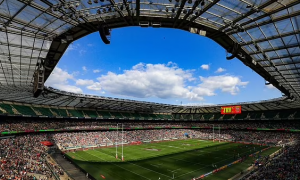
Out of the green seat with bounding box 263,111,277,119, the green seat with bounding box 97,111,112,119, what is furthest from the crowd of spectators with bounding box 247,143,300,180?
the green seat with bounding box 97,111,112,119

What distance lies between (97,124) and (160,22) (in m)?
67.8

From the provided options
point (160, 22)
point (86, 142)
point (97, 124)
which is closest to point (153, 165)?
point (86, 142)

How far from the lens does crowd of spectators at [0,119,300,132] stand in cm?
5641

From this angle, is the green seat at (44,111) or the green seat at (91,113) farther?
the green seat at (91,113)

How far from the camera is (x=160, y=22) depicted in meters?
16.5

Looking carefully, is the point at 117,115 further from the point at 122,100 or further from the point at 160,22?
the point at 160,22

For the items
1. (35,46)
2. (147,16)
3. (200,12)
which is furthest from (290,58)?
(35,46)

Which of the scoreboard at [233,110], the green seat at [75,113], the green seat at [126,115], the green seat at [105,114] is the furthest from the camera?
the green seat at [126,115]

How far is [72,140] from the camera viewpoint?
61.7 meters

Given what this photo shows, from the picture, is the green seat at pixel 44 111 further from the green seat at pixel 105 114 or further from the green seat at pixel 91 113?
the green seat at pixel 105 114

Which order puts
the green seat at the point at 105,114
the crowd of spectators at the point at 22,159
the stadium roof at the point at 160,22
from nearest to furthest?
the stadium roof at the point at 160,22 → the crowd of spectators at the point at 22,159 → the green seat at the point at 105,114

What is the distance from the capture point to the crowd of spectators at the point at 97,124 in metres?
56.4

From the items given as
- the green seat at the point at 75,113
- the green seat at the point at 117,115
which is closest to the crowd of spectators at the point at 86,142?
the green seat at the point at 75,113

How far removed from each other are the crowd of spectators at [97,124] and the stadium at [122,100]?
389 millimetres
